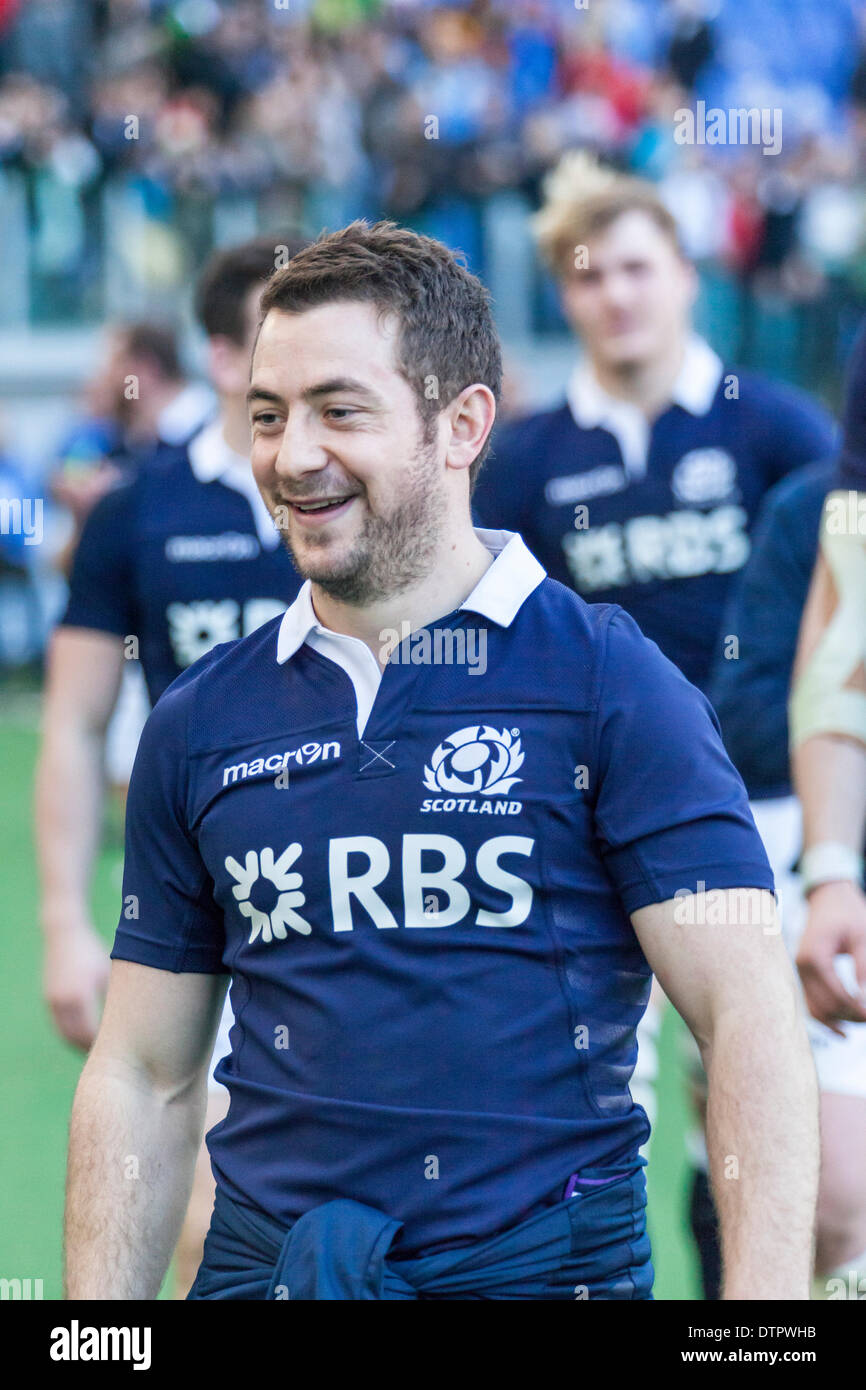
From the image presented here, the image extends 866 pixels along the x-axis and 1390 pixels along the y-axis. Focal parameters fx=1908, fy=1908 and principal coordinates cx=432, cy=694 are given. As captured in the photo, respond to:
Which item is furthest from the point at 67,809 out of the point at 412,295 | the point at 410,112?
the point at 410,112

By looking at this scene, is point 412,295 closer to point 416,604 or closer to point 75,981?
point 416,604

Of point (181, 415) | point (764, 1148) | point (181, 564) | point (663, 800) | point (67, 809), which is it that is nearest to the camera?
point (764, 1148)

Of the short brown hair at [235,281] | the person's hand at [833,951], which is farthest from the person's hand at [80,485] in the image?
the person's hand at [833,951]

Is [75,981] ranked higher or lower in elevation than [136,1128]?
higher

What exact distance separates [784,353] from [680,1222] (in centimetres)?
1129

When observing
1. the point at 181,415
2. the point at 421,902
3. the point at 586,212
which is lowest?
the point at 421,902

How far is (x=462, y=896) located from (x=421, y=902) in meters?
0.05

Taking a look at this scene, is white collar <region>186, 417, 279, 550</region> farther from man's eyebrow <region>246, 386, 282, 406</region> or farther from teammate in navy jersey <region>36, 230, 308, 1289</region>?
man's eyebrow <region>246, 386, 282, 406</region>

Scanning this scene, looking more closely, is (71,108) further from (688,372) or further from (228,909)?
(228,909)

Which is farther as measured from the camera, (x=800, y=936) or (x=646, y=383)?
(x=646, y=383)

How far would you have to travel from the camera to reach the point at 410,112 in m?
16.0

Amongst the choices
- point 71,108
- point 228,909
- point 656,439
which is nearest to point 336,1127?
point 228,909

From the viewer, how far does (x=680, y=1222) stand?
518 centimetres
